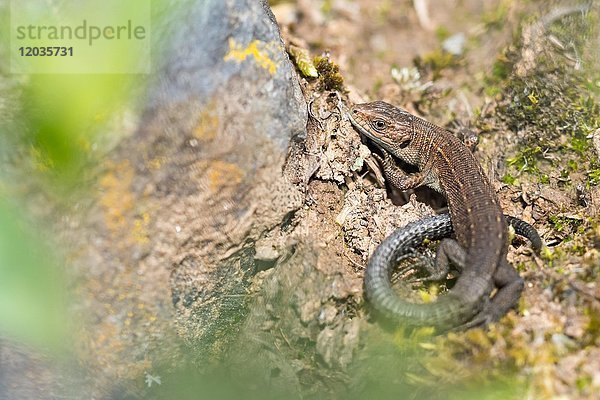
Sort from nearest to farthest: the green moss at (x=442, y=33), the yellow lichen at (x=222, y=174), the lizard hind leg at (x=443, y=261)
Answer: the yellow lichen at (x=222, y=174) < the lizard hind leg at (x=443, y=261) < the green moss at (x=442, y=33)

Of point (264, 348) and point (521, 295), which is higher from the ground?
point (521, 295)

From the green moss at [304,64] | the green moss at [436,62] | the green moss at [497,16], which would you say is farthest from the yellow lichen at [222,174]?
the green moss at [497,16]

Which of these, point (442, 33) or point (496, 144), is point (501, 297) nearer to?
point (496, 144)

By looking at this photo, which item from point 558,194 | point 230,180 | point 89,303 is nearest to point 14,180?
point 89,303

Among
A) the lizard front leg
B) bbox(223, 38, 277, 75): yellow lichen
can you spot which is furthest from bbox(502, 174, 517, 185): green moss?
bbox(223, 38, 277, 75): yellow lichen

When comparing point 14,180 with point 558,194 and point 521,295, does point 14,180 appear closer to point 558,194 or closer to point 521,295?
point 521,295

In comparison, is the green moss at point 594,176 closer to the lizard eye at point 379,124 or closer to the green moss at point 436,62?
the lizard eye at point 379,124

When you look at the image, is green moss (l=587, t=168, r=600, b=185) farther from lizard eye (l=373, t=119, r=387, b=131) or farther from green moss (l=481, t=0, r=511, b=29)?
green moss (l=481, t=0, r=511, b=29)
